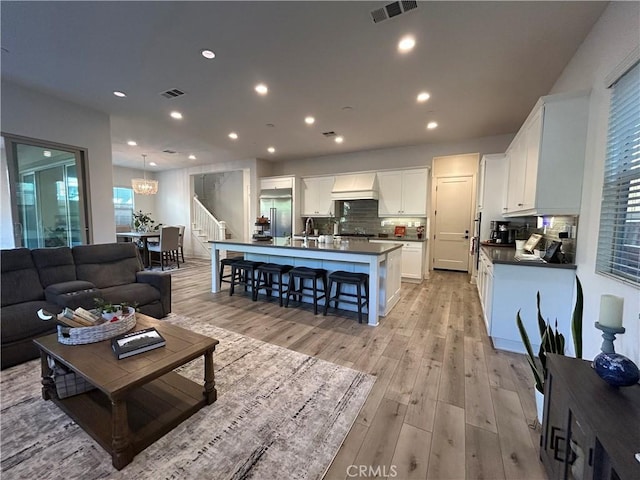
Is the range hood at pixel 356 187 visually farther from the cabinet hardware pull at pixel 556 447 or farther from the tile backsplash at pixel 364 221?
the cabinet hardware pull at pixel 556 447

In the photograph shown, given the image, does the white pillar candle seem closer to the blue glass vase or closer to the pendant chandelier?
the blue glass vase

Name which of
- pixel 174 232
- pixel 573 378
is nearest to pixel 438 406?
pixel 573 378

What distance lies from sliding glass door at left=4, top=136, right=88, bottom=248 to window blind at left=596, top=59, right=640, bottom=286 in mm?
6646

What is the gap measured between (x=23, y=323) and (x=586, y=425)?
12.9 ft

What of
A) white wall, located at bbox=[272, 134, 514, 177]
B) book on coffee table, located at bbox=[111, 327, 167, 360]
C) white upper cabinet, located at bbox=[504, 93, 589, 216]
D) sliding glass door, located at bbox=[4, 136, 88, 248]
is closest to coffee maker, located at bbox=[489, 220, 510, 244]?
white wall, located at bbox=[272, 134, 514, 177]

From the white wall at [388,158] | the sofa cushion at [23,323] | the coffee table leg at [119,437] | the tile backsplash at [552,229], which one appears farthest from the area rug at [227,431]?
the white wall at [388,158]

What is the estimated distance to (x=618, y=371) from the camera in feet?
3.71

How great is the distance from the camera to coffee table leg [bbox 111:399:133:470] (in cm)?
139

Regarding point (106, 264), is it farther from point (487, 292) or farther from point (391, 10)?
point (487, 292)

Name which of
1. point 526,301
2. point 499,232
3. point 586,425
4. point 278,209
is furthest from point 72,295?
point 499,232

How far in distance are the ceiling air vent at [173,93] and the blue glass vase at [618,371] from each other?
486 cm

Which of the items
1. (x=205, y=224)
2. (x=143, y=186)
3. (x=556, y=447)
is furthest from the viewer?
Answer: (x=205, y=224)

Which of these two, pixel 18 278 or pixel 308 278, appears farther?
pixel 308 278

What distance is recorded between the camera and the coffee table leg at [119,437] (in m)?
1.39
